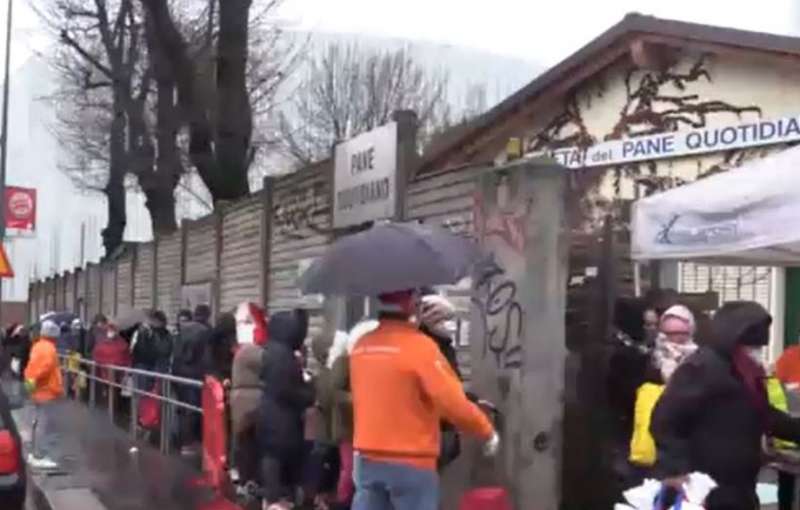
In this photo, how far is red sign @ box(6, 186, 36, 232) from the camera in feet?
111

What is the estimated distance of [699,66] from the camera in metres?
16.5

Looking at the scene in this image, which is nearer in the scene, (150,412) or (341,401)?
(341,401)

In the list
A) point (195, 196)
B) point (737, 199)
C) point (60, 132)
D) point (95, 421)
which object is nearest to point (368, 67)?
point (195, 196)

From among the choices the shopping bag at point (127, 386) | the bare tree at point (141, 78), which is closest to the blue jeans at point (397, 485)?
the shopping bag at point (127, 386)

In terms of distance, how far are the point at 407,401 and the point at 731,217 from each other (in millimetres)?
2346

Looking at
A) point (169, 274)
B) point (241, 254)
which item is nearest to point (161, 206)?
point (169, 274)

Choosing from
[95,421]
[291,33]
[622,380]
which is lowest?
[95,421]

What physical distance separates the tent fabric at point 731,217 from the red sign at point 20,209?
27.8 metres

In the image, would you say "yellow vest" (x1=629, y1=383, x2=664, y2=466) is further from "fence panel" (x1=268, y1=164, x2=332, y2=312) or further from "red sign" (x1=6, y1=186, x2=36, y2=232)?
"red sign" (x1=6, y1=186, x2=36, y2=232)

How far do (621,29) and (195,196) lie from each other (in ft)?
87.0

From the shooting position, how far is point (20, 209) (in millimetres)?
34344

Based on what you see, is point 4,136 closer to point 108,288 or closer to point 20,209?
point 20,209

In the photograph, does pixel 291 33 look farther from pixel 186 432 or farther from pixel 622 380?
pixel 622 380

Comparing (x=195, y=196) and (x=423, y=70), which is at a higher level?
(x=423, y=70)
